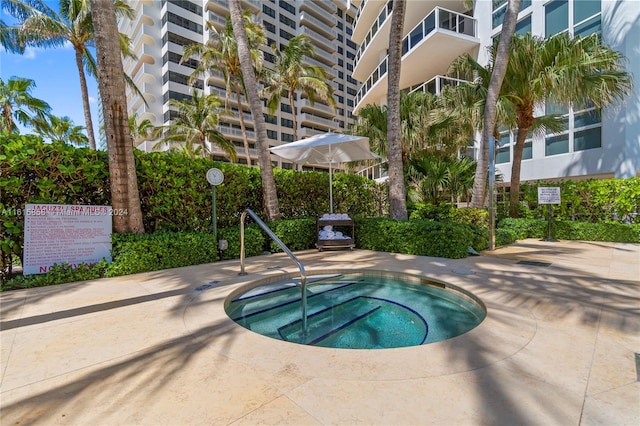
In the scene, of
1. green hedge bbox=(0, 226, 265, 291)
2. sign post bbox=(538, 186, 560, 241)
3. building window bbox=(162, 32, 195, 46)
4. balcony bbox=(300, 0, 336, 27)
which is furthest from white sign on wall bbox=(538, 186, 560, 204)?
balcony bbox=(300, 0, 336, 27)

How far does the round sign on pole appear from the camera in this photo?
646cm

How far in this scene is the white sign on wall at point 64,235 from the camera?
4578mm

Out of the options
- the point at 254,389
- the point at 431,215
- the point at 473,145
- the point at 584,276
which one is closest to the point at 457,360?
the point at 254,389

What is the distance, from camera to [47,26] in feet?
38.2

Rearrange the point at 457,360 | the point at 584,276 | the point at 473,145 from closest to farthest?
the point at 457,360, the point at 584,276, the point at 473,145

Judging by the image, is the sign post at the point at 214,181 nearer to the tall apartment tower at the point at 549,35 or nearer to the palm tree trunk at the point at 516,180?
the palm tree trunk at the point at 516,180

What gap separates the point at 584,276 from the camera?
180 inches

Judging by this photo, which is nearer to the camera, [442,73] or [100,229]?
[100,229]

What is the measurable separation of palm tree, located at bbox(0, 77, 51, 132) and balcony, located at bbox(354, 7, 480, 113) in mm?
20539

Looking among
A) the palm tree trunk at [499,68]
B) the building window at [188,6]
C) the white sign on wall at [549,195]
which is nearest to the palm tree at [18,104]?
the building window at [188,6]

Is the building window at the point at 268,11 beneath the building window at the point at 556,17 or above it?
above

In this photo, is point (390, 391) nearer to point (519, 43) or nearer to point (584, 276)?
point (584, 276)

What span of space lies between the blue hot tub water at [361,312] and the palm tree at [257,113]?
131 inches

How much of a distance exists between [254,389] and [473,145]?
17072mm
